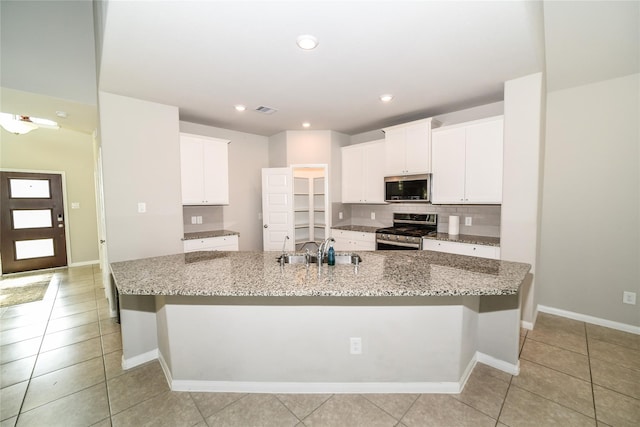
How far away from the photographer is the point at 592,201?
304 cm

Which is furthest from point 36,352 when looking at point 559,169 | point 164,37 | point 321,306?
point 559,169

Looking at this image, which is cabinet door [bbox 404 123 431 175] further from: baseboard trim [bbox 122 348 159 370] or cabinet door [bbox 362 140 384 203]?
baseboard trim [bbox 122 348 159 370]

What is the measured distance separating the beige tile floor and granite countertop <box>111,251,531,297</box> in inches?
35.9

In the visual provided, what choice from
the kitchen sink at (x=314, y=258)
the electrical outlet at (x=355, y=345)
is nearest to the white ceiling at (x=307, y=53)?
the kitchen sink at (x=314, y=258)

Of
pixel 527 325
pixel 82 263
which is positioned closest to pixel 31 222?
pixel 82 263

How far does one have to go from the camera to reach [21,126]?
398 centimetres

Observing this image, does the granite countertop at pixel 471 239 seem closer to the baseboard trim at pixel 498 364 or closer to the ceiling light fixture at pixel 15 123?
the baseboard trim at pixel 498 364

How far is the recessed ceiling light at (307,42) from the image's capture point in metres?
1.95

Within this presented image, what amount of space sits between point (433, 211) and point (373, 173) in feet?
3.78

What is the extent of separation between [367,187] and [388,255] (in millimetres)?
2358

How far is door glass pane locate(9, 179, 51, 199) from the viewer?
519 centimetres

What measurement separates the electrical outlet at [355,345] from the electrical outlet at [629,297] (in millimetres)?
3155

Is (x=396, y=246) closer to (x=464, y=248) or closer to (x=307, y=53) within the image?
(x=464, y=248)

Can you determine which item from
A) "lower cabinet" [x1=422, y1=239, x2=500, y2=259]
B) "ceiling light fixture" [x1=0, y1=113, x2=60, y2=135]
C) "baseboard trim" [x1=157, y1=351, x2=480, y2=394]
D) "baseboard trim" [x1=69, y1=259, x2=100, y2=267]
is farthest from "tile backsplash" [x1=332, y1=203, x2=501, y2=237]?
"baseboard trim" [x1=69, y1=259, x2=100, y2=267]
